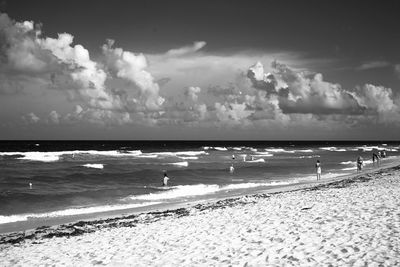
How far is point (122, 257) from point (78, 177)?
27.7 metres

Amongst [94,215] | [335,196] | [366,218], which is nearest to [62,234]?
[94,215]

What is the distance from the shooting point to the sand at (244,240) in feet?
27.8

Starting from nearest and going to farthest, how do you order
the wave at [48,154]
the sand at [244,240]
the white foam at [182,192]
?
the sand at [244,240]
the white foam at [182,192]
the wave at [48,154]

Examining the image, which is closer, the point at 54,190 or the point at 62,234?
the point at 62,234

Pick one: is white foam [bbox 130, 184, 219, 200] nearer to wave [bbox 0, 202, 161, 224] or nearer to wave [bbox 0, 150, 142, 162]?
wave [bbox 0, 202, 161, 224]

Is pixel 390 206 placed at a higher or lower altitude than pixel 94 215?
higher

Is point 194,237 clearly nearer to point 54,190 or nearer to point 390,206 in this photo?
point 390,206

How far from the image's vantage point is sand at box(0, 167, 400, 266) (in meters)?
8.46

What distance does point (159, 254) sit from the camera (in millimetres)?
9891

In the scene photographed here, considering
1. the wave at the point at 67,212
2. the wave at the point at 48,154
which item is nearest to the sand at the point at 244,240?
the wave at the point at 67,212

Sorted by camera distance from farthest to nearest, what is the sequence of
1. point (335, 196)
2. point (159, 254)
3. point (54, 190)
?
point (54, 190)
point (335, 196)
point (159, 254)

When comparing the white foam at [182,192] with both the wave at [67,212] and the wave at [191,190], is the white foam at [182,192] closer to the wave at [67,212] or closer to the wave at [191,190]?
the wave at [191,190]

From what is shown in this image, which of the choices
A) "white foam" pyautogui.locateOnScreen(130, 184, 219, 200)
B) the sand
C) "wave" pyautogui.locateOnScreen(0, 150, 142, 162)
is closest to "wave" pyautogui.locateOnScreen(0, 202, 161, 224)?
"white foam" pyautogui.locateOnScreen(130, 184, 219, 200)

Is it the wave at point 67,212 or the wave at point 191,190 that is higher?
the wave at point 67,212
